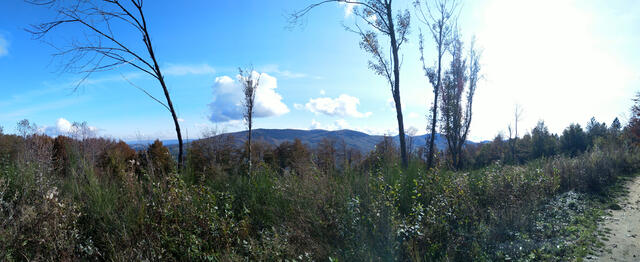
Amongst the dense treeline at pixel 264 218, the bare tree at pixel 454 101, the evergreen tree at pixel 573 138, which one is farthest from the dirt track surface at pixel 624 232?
the evergreen tree at pixel 573 138

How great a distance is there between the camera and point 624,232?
492 centimetres

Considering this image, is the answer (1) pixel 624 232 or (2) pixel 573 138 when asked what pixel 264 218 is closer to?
(1) pixel 624 232

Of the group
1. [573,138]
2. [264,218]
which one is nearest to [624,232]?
[264,218]

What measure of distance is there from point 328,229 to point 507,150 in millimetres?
37574

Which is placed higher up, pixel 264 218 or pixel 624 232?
pixel 264 218

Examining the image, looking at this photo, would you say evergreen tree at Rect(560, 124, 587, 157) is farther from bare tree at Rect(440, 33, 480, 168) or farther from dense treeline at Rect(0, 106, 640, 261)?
dense treeline at Rect(0, 106, 640, 261)

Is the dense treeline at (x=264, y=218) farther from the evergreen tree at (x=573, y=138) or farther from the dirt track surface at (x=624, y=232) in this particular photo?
the evergreen tree at (x=573, y=138)

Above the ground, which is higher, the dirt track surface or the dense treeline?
the dense treeline

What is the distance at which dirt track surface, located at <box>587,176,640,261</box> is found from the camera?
159 inches

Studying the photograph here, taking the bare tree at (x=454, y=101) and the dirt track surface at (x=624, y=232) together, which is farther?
the bare tree at (x=454, y=101)

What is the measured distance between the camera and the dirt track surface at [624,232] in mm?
4032

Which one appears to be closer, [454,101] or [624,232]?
[624,232]

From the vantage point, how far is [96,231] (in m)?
3.69

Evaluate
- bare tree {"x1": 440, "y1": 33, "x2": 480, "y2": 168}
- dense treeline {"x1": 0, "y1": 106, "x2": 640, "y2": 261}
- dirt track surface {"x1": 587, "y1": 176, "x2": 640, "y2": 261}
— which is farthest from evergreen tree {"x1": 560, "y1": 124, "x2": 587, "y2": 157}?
dense treeline {"x1": 0, "y1": 106, "x2": 640, "y2": 261}
